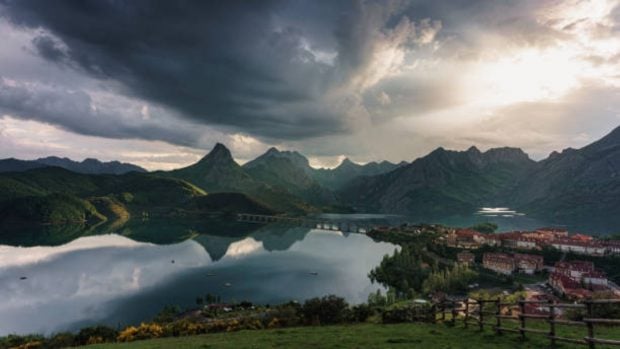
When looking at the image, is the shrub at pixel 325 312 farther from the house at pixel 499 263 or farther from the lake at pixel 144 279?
the house at pixel 499 263

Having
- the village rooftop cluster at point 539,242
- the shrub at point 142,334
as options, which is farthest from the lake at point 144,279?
the shrub at point 142,334

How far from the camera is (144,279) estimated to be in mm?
129000

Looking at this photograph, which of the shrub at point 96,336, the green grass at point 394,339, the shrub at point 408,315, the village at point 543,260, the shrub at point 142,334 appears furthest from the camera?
the village at point 543,260

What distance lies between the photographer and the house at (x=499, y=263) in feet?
396

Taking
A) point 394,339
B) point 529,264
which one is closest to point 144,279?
point 394,339

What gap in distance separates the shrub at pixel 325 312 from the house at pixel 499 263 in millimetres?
100787

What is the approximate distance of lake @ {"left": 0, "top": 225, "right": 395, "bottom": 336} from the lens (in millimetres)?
92500

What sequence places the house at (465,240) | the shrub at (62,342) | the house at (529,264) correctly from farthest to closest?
the house at (465,240) → the house at (529,264) → the shrub at (62,342)

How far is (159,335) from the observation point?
138 feet

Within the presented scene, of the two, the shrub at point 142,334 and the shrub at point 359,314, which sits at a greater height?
the shrub at point 359,314

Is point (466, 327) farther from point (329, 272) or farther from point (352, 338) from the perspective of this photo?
point (329, 272)

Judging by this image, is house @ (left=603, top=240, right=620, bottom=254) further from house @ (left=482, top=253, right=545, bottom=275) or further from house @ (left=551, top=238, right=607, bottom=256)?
house @ (left=482, top=253, right=545, bottom=275)

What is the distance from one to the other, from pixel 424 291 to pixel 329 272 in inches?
1965

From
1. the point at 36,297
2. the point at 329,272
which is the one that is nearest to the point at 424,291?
the point at 329,272
